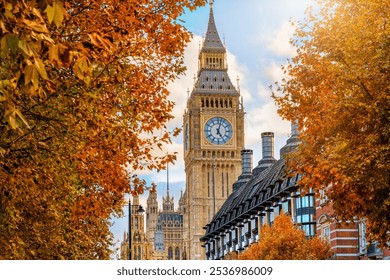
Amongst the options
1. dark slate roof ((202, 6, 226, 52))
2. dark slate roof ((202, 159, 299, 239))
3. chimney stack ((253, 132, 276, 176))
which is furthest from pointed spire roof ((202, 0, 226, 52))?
dark slate roof ((202, 159, 299, 239))

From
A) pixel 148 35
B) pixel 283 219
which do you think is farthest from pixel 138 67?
pixel 283 219

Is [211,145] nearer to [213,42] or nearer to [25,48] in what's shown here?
[213,42]

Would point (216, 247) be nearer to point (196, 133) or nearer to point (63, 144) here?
point (196, 133)

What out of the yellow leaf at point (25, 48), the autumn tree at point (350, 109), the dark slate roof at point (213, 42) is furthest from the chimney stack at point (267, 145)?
the yellow leaf at point (25, 48)

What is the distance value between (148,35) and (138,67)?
103cm

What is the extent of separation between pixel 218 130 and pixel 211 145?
3.91 m

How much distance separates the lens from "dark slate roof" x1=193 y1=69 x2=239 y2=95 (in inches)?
7269

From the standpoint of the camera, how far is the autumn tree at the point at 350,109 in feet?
94.1

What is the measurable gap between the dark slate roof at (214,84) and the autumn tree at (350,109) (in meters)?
152

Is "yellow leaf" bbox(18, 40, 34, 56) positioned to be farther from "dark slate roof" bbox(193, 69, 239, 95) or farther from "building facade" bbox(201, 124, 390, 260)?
"dark slate roof" bbox(193, 69, 239, 95)

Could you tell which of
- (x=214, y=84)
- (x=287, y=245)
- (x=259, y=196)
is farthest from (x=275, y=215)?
(x=214, y=84)

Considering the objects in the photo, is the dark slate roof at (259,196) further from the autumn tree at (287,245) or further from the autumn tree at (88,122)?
the autumn tree at (88,122)

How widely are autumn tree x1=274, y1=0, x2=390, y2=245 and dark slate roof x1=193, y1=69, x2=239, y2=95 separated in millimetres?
151552

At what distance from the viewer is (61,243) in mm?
25531
